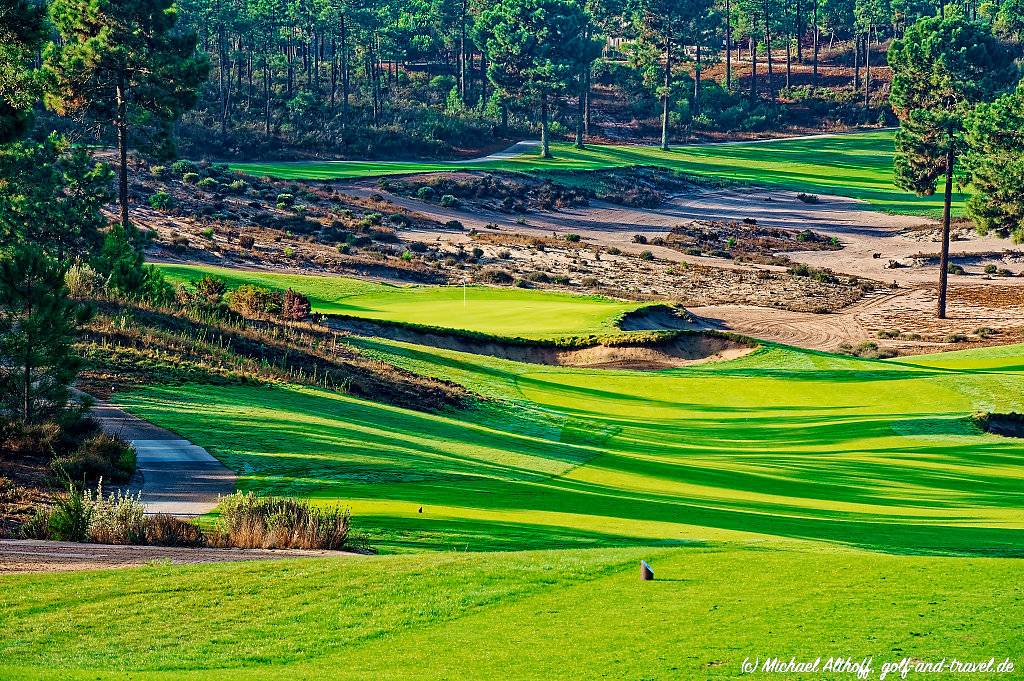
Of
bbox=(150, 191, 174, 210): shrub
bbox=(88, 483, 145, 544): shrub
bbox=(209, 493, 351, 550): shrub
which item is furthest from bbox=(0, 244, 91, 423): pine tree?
bbox=(150, 191, 174, 210): shrub

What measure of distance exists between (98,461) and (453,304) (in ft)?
125

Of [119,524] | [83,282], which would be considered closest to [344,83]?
[83,282]

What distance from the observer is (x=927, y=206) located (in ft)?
362

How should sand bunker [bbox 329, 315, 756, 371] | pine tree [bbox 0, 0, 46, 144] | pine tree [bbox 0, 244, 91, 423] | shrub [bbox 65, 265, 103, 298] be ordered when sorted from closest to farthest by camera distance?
pine tree [bbox 0, 244, 91, 423] < pine tree [bbox 0, 0, 46, 144] < shrub [bbox 65, 265, 103, 298] < sand bunker [bbox 329, 315, 756, 371]

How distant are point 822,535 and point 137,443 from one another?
13.0 metres

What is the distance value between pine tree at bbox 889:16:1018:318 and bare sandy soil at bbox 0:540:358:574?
65.9 meters

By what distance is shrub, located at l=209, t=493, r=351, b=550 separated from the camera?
16906 mm

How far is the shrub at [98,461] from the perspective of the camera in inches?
807

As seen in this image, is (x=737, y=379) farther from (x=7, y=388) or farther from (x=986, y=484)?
(x=7, y=388)

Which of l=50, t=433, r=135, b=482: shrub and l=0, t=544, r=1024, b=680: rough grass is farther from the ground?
l=0, t=544, r=1024, b=680: rough grass

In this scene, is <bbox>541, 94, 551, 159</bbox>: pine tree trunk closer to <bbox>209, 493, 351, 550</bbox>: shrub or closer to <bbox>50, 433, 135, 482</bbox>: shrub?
<bbox>50, 433, 135, 482</bbox>: shrub

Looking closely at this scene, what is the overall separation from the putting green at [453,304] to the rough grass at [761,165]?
3715 centimetres

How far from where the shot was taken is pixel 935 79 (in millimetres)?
80812

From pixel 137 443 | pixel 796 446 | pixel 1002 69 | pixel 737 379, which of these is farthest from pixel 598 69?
pixel 137 443
